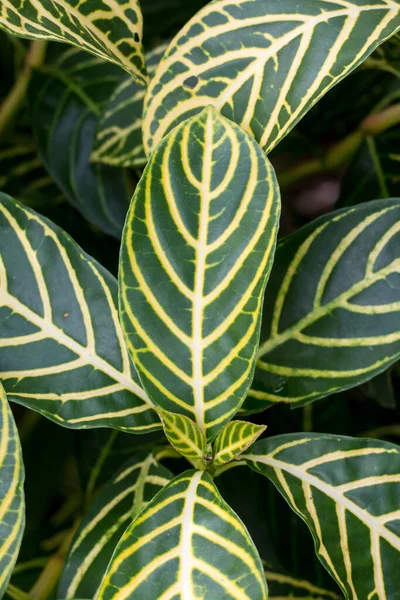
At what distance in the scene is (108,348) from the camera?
0.63 m

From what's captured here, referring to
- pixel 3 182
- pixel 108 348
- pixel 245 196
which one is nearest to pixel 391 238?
pixel 245 196

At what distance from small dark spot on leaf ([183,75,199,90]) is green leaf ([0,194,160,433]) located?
19cm

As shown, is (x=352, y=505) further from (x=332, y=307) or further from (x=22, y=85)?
(x=22, y=85)

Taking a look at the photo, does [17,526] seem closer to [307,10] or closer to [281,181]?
[307,10]

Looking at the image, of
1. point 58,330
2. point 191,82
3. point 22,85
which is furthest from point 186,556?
point 22,85

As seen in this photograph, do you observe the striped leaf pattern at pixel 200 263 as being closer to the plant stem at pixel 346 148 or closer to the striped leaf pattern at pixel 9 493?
the striped leaf pattern at pixel 9 493

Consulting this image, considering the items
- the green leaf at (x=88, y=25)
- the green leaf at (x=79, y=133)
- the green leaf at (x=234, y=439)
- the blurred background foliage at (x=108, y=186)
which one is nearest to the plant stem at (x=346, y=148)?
the blurred background foliage at (x=108, y=186)

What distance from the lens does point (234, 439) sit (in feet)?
1.85

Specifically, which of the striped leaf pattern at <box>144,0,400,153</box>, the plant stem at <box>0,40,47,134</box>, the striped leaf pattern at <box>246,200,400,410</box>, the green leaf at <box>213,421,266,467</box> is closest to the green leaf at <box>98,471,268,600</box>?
the green leaf at <box>213,421,266,467</box>

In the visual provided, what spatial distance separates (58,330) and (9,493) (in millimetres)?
157

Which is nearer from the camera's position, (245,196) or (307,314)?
(245,196)

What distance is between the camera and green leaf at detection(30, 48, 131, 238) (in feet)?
2.85

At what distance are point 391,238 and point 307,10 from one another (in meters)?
0.23

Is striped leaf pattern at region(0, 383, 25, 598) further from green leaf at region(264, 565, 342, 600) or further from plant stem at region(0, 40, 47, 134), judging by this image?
plant stem at region(0, 40, 47, 134)
